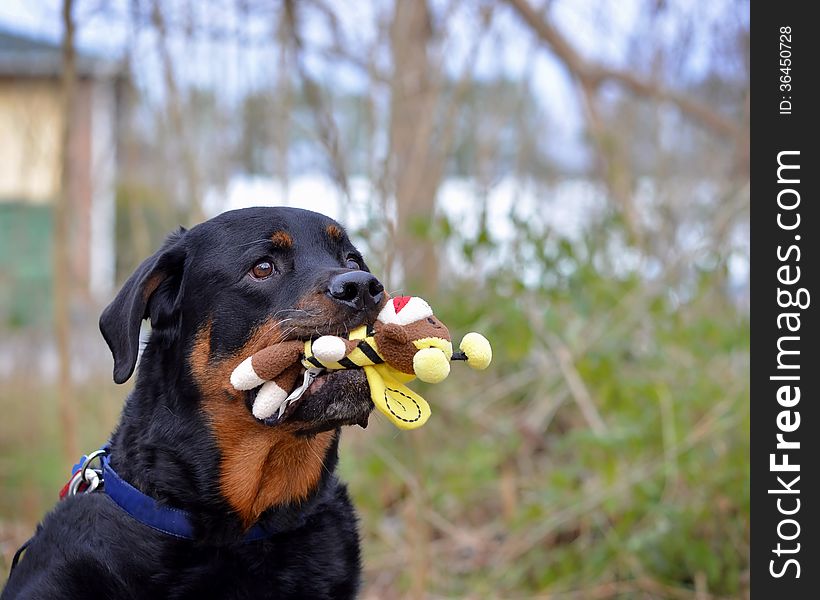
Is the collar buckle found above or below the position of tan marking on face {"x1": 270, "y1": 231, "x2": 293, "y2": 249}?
below

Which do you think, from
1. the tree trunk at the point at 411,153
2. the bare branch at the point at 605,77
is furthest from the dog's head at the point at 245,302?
the bare branch at the point at 605,77

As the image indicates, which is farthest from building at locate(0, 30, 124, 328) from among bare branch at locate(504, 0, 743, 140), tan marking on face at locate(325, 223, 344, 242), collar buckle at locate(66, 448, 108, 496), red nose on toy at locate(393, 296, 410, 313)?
red nose on toy at locate(393, 296, 410, 313)

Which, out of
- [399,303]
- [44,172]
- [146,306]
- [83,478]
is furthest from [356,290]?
[44,172]

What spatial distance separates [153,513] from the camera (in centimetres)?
281

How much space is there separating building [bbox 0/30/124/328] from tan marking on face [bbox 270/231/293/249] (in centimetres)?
283

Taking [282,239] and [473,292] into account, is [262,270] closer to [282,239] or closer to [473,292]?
[282,239]

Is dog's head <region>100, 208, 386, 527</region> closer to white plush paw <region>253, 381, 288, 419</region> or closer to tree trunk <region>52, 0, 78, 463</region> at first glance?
white plush paw <region>253, 381, 288, 419</region>

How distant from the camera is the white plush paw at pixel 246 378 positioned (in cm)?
267

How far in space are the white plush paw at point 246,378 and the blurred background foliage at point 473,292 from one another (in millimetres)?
1894

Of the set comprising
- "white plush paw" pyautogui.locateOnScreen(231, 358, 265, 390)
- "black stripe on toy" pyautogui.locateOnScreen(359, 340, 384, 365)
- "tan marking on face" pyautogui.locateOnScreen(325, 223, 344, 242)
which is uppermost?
"tan marking on face" pyautogui.locateOnScreen(325, 223, 344, 242)

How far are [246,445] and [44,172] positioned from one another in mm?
4474

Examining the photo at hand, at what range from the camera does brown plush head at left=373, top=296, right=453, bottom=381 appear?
2.50m
